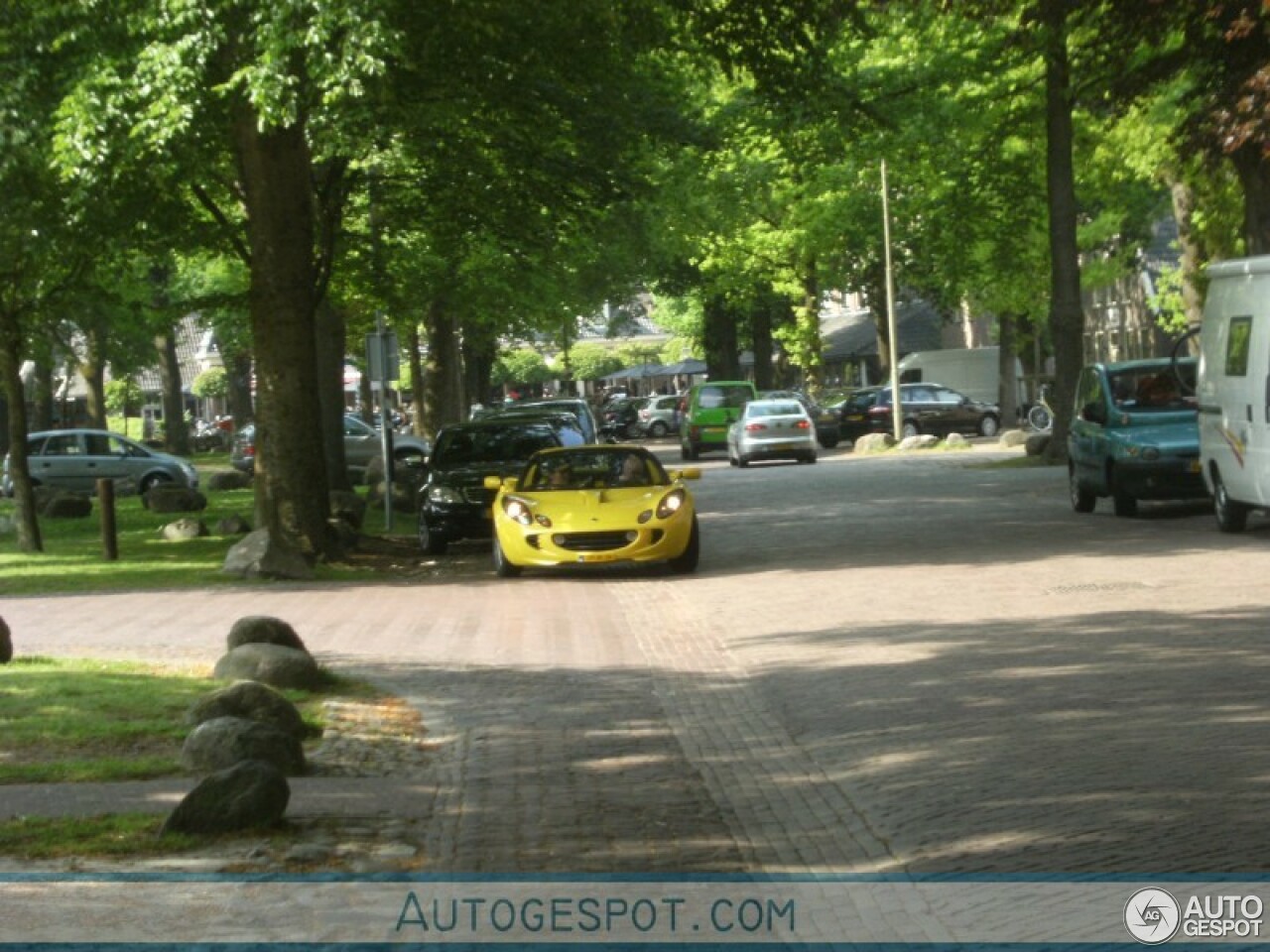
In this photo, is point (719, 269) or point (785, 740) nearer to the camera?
point (785, 740)

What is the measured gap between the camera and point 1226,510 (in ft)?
67.8

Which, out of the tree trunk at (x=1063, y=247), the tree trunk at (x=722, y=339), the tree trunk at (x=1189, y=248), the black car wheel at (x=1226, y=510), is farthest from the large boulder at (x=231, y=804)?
the tree trunk at (x=722, y=339)

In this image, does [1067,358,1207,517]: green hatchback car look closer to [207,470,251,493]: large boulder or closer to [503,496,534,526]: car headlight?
[503,496,534,526]: car headlight

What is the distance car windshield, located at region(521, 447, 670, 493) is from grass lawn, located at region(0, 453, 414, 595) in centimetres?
226

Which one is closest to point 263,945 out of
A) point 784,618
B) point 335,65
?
point 784,618

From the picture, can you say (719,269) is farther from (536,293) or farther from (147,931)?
(147,931)

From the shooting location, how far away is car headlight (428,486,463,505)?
24438mm

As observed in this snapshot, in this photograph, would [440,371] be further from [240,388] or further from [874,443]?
[240,388]

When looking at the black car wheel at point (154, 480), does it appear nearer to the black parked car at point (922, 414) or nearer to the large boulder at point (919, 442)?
the large boulder at point (919, 442)

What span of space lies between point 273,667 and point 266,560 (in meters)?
9.41

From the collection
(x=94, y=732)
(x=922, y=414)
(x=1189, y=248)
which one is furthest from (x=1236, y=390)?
(x=922, y=414)

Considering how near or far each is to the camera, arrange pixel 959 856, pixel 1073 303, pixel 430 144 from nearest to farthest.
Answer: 1. pixel 959 856
2. pixel 430 144
3. pixel 1073 303

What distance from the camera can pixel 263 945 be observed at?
6375 millimetres

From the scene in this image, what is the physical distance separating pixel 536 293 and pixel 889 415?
54.0ft
